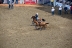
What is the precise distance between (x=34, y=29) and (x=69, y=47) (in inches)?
227

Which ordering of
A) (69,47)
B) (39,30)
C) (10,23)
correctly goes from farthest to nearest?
(10,23)
(39,30)
(69,47)

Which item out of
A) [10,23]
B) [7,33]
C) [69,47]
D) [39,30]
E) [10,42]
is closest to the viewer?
[69,47]

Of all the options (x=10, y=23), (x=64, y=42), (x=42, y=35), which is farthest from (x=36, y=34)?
(x=10, y=23)

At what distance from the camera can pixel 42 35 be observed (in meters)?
17.2

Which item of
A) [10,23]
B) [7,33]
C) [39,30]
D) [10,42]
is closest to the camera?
[10,42]

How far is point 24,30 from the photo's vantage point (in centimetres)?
1892

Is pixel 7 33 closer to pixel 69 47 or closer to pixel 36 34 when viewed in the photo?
pixel 36 34

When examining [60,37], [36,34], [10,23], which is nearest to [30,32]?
[36,34]

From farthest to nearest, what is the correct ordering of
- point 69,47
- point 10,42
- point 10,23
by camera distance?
1. point 10,23
2. point 10,42
3. point 69,47

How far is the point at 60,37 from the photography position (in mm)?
16688

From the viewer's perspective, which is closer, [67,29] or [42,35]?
[42,35]

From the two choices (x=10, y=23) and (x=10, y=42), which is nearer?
(x=10, y=42)

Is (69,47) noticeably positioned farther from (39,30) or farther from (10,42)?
(39,30)

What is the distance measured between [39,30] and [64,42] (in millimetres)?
4138
